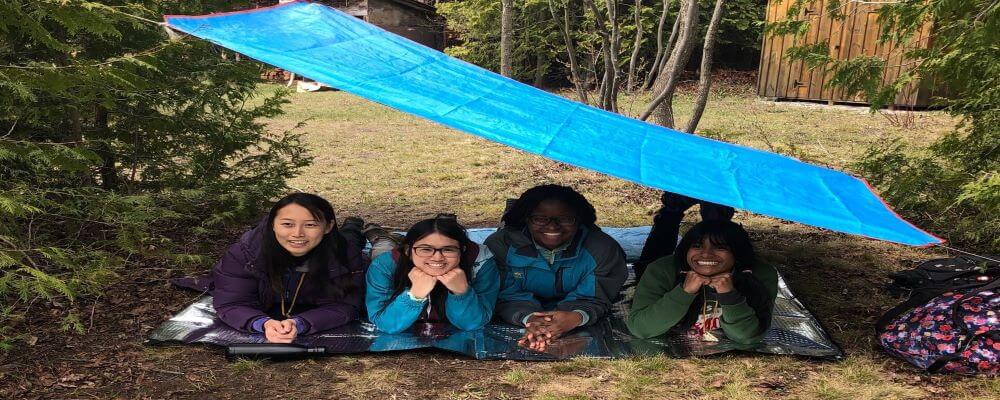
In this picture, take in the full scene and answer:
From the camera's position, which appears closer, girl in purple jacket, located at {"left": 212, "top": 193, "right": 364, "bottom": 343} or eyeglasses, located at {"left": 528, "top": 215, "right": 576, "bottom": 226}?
girl in purple jacket, located at {"left": 212, "top": 193, "right": 364, "bottom": 343}

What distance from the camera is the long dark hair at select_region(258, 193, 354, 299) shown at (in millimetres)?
3168

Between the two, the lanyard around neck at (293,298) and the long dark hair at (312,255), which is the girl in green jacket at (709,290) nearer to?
the long dark hair at (312,255)

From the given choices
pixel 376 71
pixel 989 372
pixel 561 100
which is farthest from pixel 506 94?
pixel 989 372

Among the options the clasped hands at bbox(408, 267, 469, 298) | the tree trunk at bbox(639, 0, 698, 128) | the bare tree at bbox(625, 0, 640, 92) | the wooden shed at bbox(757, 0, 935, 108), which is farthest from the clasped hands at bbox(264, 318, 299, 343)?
the wooden shed at bbox(757, 0, 935, 108)

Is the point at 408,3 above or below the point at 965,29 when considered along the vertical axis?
above

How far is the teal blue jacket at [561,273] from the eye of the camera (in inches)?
138

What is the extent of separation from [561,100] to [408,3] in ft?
56.4

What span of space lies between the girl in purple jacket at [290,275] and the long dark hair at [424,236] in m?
0.25

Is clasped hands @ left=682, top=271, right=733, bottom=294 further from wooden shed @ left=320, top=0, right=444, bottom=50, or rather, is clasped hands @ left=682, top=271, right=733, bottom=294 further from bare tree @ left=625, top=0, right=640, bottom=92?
wooden shed @ left=320, top=0, right=444, bottom=50

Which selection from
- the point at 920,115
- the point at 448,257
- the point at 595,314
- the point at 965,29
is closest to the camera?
the point at 448,257

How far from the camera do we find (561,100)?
3811 mm

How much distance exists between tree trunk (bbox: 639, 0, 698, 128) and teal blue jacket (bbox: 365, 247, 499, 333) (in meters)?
3.12

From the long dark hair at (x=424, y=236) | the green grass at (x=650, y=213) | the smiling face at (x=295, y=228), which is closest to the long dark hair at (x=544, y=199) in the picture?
the long dark hair at (x=424, y=236)

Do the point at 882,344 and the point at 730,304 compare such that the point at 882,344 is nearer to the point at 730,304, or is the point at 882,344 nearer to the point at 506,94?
the point at 730,304
